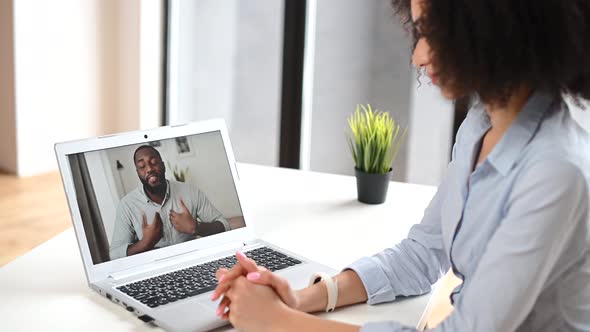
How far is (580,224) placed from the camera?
94 cm

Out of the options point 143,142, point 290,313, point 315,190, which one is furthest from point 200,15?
point 290,313

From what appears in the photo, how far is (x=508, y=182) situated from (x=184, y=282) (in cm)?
55

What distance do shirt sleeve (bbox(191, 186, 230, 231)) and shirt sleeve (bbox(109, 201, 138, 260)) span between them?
140 mm

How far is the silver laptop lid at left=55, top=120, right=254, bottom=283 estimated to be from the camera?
1.23 metres

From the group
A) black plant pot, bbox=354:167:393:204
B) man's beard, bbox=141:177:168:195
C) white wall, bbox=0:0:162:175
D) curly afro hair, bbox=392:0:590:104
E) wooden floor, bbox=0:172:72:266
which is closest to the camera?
curly afro hair, bbox=392:0:590:104

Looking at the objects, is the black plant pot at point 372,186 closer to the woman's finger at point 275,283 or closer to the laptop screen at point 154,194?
the laptop screen at point 154,194

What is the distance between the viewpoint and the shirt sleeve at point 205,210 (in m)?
1.35

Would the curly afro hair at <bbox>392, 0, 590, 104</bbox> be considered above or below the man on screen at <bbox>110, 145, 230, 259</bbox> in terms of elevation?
above

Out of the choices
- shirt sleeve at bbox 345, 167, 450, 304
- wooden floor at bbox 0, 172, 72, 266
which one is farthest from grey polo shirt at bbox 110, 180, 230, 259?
wooden floor at bbox 0, 172, 72, 266

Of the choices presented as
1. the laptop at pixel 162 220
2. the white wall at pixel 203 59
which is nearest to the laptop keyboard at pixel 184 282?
the laptop at pixel 162 220

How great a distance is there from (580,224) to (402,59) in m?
3.23

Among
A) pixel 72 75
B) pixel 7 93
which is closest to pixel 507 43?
pixel 7 93

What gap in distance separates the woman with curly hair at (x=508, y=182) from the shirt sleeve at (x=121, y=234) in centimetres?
20

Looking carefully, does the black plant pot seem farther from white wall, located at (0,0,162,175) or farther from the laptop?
white wall, located at (0,0,162,175)
